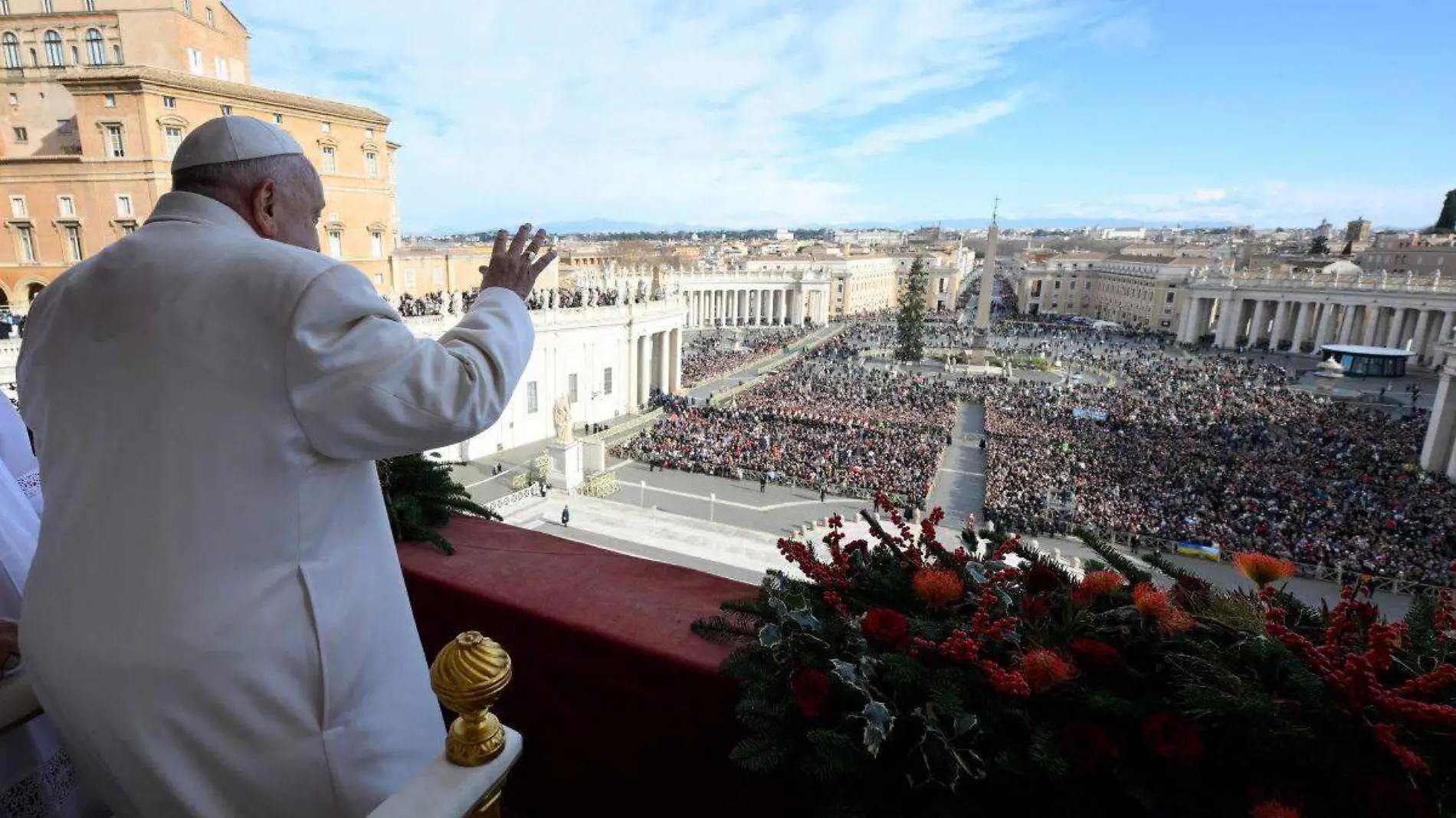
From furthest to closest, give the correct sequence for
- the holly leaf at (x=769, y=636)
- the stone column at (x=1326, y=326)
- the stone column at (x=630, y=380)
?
the stone column at (x=1326, y=326) < the stone column at (x=630, y=380) < the holly leaf at (x=769, y=636)

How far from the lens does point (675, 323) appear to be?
3444cm

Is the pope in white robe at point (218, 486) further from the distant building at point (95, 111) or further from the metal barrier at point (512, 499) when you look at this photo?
the distant building at point (95, 111)

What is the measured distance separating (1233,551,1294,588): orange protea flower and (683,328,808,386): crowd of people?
3666cm

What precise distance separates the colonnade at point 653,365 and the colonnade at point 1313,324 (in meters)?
47.0

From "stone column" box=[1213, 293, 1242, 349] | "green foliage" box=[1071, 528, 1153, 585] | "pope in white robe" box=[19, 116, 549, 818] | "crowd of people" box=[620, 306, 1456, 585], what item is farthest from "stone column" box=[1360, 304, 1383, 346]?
"pope in white robe" box=[19, 116, 549, 818]

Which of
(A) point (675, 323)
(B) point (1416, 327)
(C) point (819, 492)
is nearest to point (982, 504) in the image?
(C) point (819, 492)

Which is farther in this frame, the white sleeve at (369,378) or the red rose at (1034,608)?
the red rose at (1034,608)

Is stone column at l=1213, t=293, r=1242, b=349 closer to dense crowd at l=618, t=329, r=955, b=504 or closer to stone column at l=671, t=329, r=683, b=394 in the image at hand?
dense crowd at l=618, t=329, r=955, b=504

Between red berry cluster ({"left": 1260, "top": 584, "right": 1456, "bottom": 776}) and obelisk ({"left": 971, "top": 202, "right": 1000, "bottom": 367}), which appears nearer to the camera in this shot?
red berry cluster ({"left": 1260, "top": 584, "right": 1456, "bottom": 776})

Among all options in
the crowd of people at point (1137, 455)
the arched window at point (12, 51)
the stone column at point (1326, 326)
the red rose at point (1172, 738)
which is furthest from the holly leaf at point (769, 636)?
the stone column at point (1326, 326)

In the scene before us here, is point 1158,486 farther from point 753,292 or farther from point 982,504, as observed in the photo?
point 753,292

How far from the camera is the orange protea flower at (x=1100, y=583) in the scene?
2035 mm

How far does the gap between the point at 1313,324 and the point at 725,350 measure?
46968 mm

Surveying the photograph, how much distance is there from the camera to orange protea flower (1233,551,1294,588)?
214 cm
